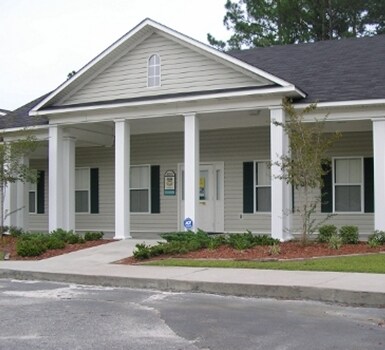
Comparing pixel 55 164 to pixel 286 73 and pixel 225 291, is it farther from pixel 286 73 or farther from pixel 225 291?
pixel 225 291

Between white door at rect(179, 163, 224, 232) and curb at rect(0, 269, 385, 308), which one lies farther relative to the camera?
white door at rect(179, 163, 224, 232)

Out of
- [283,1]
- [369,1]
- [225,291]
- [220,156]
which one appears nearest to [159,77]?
[220,156]

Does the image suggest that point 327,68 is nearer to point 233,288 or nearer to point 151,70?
point 151,70

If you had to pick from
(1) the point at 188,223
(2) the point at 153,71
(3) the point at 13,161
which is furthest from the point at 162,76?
(3) the point at 13,161

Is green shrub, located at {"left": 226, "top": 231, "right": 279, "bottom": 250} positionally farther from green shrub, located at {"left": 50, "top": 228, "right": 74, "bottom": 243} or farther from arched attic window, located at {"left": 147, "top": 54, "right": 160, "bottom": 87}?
arched attic window, located at {"left": 147, "top": 54, "right": 160, "bottom": 87}

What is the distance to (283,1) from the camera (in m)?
34.4

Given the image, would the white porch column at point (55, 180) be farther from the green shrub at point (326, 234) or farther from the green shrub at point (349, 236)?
the green shrub at point (349, 236)

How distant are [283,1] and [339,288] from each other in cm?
2795

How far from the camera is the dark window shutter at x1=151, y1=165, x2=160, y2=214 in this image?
20.3 meters

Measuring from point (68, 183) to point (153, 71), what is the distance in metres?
4.35

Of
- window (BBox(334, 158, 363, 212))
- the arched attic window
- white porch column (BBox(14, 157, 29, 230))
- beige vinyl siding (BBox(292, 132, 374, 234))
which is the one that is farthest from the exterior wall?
the arched attic window

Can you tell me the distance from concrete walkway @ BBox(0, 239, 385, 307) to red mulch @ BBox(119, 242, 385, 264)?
4.57ft

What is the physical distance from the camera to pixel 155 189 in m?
20.4

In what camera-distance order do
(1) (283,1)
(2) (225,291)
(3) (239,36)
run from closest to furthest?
(2) (225,291) → (1) (283,1) → (3) (239,36)
